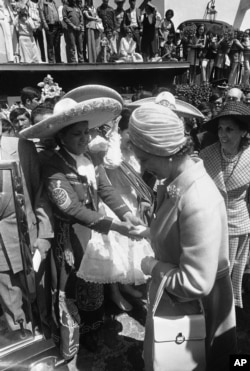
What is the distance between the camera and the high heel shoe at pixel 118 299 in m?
2.87

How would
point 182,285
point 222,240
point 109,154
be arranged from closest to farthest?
point 182,285
point 222,240
point 109,154

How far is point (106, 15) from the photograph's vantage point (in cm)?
918

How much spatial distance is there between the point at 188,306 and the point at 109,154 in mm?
1534

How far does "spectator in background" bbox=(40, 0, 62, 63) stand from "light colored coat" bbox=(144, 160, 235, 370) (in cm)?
809

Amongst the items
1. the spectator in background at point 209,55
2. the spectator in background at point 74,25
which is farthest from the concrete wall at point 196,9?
the spectator in background at point 74,25

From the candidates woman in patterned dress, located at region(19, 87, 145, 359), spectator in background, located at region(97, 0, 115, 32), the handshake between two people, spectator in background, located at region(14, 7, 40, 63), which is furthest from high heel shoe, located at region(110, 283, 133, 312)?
spectator in background, located at region(97, 0, 115, 32)

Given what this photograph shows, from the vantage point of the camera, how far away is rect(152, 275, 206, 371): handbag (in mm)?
1465

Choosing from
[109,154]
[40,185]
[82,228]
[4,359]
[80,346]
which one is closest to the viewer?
[4,359]

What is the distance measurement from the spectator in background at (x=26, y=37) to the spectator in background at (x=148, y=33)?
338 cm

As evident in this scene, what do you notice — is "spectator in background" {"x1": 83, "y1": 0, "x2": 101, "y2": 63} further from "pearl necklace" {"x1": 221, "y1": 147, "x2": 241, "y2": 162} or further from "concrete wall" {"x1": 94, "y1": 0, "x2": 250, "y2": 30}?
"pearl necklace" {"x1": 221, "y1": 147, "x2": 241, "y2": 162}

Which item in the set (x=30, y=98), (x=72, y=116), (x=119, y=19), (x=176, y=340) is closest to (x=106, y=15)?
(x=119, y=19)

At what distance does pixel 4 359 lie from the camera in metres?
1.65

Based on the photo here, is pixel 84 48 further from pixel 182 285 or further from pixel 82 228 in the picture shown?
pixel 182 285

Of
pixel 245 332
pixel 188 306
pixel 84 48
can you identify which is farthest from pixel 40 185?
pixel 84 48
